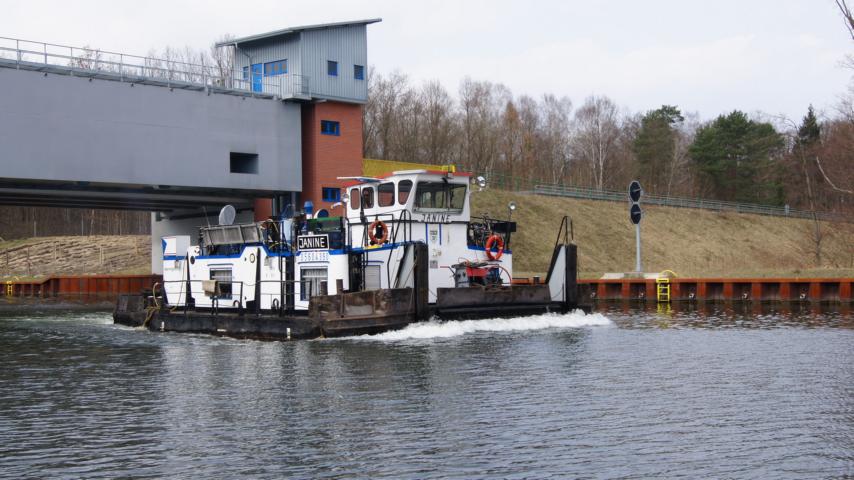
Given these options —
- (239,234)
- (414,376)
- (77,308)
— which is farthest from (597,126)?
(414,376)

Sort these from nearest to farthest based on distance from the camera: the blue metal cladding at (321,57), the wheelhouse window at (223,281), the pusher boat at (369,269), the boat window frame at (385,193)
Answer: the pusher boat at (369,269)
the boat window frame at (385,193)
the wheelhouse window at (223,281)
the blue metal cladding at (321,57)

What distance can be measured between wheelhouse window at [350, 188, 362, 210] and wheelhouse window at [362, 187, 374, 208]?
23 cm

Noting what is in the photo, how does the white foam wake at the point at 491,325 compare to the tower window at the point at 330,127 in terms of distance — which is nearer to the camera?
the white foam wake at the point at 491,325

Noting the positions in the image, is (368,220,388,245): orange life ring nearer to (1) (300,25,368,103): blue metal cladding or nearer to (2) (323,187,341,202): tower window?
(2) (323,187,341,202): tower window

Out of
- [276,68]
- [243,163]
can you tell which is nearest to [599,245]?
[276,68]

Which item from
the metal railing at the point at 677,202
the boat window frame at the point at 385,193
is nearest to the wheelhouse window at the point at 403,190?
the boat window frame at the point at 385,193

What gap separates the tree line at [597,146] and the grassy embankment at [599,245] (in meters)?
14.7

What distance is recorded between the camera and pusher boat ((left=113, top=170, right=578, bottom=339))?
975 inches

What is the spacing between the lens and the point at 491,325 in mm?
25984

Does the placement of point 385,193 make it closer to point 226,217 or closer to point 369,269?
point 369,269

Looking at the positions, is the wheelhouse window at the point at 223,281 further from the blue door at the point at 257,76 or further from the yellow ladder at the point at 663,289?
the blue door at the point at 257,76

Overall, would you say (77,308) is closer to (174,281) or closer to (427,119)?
(174,281)

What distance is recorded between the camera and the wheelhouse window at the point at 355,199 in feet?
90.9

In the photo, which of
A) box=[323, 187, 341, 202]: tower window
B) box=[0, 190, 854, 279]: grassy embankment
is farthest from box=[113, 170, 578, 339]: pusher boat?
box=[0, 190, 854, 279]: grassy embankment
